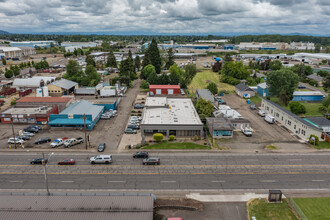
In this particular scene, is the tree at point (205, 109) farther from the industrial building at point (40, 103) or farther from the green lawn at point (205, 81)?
the industrial building at point (40, 103)

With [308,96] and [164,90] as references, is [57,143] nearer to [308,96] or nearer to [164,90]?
[164,90]

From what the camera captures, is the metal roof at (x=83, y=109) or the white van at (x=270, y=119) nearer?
the metal roof at (x=83, y=109)

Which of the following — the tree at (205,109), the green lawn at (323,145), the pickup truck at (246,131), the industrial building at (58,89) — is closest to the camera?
the green lawn at (323,145)

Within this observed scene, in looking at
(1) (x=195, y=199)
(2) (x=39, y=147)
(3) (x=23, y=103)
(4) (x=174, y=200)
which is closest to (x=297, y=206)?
(1) (x=195, y=199)

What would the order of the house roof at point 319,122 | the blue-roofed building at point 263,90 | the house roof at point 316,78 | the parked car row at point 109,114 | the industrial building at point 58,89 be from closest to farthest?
the house roof at point 319,122 < the parked car row at point 109,114 < the industrial building at point 58,89 < the blue-roofed building at point 263,90 < the house roof at point 316,78

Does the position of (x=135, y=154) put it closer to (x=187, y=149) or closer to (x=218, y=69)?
(x=187, y=149)

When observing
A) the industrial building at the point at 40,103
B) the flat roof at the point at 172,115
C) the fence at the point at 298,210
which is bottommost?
the fence at the point at 298,210

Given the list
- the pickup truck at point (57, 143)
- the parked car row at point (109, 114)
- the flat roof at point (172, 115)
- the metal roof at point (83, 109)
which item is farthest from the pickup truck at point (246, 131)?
the pickup truck at point (57, 143)

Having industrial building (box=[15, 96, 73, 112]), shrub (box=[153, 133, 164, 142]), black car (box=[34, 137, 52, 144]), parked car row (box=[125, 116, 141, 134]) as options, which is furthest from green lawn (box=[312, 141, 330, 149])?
industrial building (box=[15, 96, 73, 112])
